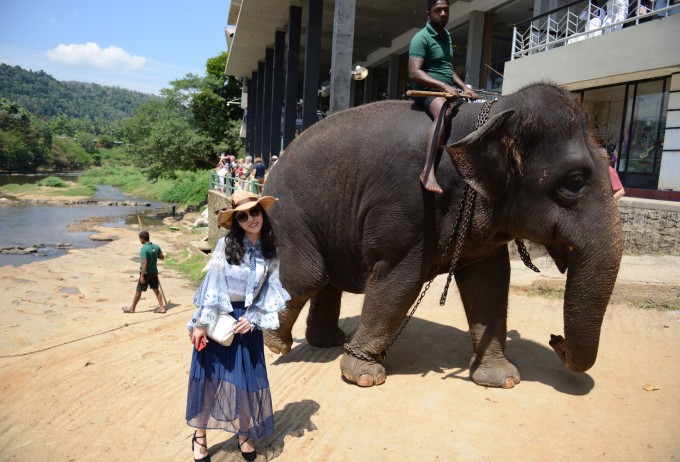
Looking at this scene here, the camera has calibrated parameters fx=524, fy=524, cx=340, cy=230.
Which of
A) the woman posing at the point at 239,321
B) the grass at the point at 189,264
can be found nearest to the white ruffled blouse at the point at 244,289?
the woman posing at the point at 239,321

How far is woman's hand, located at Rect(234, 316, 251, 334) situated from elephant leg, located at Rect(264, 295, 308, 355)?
169 cm

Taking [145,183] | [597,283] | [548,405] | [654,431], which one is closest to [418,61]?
[597,283]

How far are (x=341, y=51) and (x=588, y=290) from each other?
11.8 meters

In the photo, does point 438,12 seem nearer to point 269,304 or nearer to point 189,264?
point 269,304

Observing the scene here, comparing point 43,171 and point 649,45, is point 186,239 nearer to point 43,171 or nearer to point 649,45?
point 649,45

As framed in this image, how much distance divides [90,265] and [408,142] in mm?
19033

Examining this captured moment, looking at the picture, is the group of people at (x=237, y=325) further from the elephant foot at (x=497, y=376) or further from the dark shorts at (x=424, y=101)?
the elephant foot at (x=497, y=376)

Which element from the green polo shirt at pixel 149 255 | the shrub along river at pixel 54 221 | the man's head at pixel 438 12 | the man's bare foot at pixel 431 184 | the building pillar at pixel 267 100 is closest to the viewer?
the man's bare foot at pixel 431 184

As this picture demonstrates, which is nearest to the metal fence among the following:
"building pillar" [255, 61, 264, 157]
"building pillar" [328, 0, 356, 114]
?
"building pillar" [328, 0, 356, 114]

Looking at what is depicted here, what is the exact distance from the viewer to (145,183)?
61.2 metres

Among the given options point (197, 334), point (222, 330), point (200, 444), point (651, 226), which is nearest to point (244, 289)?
point (222, 330)

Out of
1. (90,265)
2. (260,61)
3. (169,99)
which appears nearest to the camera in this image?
(90,265)

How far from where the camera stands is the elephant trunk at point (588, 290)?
3932 millimetres

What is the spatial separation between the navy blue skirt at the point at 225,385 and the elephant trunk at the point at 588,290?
2.46 metres
